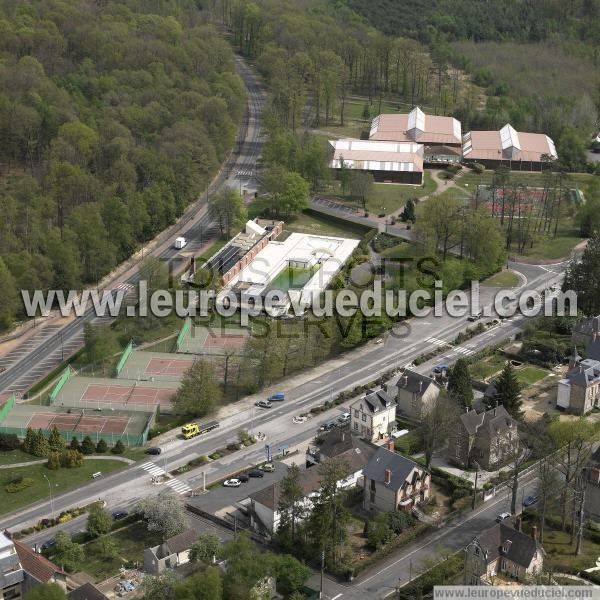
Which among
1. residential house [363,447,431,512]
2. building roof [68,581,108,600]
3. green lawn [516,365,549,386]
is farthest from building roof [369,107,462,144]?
building roof [68,581,108,600]

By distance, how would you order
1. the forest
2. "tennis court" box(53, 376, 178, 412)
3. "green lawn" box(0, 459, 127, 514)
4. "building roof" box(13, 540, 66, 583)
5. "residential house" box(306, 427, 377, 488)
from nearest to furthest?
"building roof" box(13, 540, 66, 583) < "green lawn" box(0, 459, 127, 514) < "residential house" box(306, 427, 377, 488) < "tennis court" box(53, 376, 178, 412) < the forest

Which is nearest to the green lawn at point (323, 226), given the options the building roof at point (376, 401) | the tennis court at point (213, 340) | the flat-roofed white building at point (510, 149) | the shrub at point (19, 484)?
the tennis court at point (213, 340)

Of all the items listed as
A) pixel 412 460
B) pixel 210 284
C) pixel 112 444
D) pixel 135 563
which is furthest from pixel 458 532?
pixel 210 284

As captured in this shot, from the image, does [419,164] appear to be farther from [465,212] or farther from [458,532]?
[458,532]

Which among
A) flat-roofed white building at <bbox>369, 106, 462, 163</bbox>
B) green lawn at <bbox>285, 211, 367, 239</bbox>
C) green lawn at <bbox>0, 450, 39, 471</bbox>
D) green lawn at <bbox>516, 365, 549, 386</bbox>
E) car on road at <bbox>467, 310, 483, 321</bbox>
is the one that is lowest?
green lawn at <bbox>0, 450, 39, 471</bbox>

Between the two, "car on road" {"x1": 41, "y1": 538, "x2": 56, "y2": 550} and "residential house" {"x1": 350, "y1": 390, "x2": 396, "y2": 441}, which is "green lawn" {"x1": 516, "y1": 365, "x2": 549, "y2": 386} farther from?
"car on road" {"x1": 41, "y1": 538, "x2": 56, "y2": 550}

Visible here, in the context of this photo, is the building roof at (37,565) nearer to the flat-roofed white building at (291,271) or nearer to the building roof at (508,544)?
the building roof at (508,544)

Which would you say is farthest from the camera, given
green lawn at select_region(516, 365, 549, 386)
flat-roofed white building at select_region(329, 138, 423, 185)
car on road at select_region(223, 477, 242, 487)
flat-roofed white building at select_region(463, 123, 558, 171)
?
flat-roofed white building at select_region(463, 123, 558, 171)
